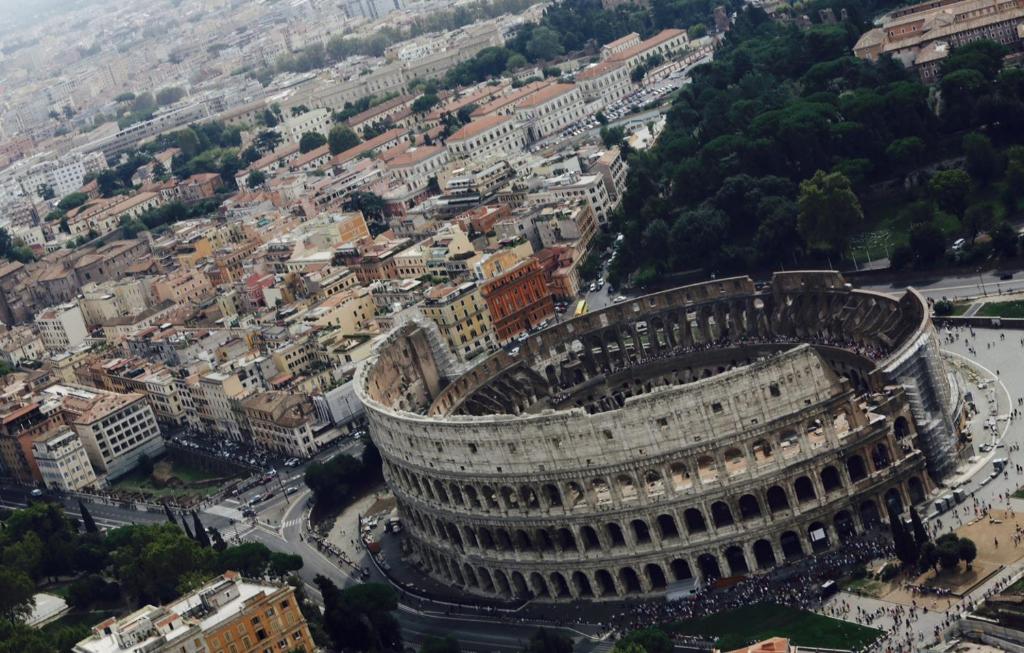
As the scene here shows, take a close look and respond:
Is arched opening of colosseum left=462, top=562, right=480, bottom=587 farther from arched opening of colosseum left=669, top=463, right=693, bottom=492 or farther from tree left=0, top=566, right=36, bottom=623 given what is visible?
tree left=0, top=566, right=36, bottom=623

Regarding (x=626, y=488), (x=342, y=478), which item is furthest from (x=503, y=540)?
(x=342, y=478)

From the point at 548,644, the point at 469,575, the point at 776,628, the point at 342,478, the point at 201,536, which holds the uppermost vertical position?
the point at 201,536

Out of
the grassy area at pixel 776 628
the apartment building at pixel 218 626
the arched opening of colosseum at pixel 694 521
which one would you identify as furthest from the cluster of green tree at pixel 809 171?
→ the apartment building at pixel 218 626

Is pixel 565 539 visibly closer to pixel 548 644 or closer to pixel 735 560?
pixel 735 560

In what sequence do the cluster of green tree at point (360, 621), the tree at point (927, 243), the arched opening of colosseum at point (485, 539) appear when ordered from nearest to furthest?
1. the cluster of green tree at point (360, 621)
2. the arched opening of colosseum at point (485, 539)
3. the tree at point (927, 243)

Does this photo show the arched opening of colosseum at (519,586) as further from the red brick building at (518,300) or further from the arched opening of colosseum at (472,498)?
the red brick building at (518,300)

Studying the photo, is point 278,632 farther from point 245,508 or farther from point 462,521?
point 245,508
